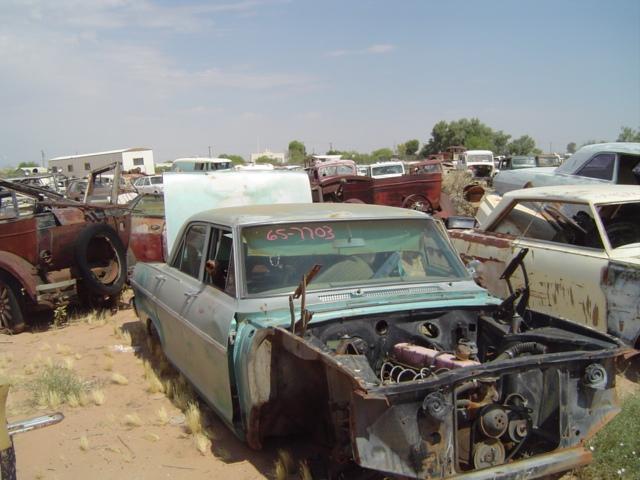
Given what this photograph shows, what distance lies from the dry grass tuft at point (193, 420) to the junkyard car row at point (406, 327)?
21cm

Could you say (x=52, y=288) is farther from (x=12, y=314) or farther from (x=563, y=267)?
(x=563, y=267)

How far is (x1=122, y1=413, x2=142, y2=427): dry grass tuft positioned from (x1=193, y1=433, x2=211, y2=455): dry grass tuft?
604mm

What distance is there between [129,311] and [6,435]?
20.1ft

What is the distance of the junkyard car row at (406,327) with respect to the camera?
276 cm

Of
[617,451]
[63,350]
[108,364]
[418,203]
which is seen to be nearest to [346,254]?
[617,451]

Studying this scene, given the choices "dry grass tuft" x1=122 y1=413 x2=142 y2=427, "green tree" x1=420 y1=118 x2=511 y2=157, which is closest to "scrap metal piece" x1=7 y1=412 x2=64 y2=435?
"dry grass tuft" x1=122 y1=413 x2=142 y2=427

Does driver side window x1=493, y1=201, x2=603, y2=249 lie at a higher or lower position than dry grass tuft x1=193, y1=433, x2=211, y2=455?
higher

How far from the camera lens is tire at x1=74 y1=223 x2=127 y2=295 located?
7.49m

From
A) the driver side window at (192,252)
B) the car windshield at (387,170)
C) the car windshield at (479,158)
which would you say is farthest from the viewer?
the car windshield at (479,158)

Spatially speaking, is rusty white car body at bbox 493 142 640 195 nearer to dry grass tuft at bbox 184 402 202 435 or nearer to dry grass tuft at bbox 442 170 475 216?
dry grass tuft at bbox 442 170 475 216

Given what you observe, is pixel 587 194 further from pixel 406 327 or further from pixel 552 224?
pixel 406 327

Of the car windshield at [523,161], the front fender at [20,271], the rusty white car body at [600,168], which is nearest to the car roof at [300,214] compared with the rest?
the front fender at [20,271]

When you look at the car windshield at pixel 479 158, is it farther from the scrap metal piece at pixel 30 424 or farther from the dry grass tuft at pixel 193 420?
the scrap metal piece at pixel 30 424

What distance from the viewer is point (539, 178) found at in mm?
11023
